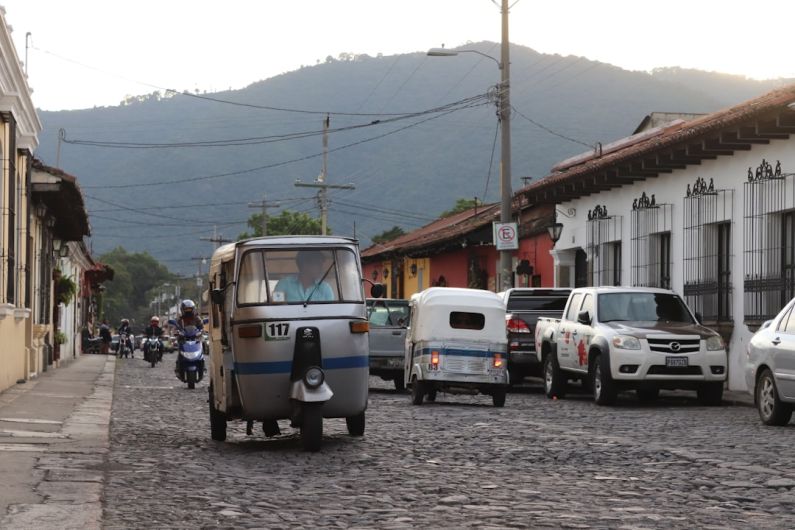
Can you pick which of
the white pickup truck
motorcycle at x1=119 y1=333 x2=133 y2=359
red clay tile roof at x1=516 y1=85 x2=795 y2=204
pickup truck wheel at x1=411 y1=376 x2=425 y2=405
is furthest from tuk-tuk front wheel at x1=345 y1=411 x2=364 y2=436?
motorcycle at x1=119 y1=333 x2=133 y2=359

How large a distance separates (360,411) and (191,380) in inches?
522

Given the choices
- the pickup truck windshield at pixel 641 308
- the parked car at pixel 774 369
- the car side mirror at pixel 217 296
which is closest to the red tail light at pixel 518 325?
the pickup truck windshield at pixel 641 308

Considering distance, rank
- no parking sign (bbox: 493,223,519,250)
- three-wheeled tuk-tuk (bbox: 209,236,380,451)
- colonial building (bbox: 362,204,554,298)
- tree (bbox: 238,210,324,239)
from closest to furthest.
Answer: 1. three-wheeled tuk-tuk (bbox: 209,236,380,451)
2. no parking sign (bbox: 493,223,519,250)
3. colonial building (bbox: 362,204,554,298)
4. tree (bbox: 238,210,324,239)

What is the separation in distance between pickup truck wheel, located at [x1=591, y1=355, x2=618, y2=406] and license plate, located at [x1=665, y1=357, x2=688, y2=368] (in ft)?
2.93

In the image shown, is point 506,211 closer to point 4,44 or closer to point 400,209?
point 4,44

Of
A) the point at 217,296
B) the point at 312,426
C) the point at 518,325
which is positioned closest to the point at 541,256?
the point at 518,325

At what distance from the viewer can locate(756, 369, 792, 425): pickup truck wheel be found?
635 inches

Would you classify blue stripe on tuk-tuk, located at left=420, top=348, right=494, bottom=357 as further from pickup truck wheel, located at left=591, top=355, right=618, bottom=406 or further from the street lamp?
the street lamp

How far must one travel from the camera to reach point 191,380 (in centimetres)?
2648

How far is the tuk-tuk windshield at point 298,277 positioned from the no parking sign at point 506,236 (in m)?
17.4

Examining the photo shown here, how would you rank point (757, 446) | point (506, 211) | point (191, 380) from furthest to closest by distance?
point (506, 211) < point (191, 380) < point (757, 446)

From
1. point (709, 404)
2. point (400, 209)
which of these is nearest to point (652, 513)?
point (709, 404)

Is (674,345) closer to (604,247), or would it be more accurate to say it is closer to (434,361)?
(434,361)

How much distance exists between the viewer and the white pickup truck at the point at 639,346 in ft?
68.4
